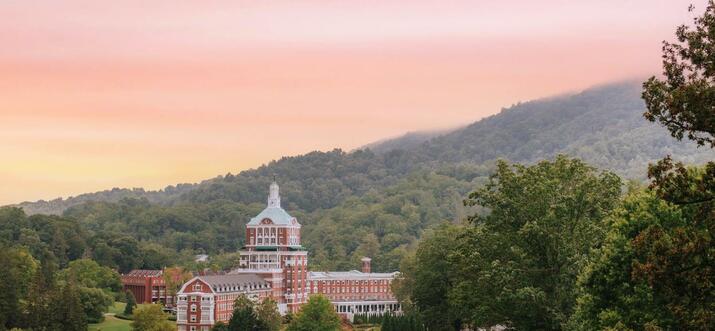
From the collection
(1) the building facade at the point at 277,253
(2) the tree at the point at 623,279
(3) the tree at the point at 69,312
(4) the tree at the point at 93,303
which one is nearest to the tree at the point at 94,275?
(1) the building facade at the point at 277,253

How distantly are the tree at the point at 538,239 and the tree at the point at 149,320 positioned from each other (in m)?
56.4

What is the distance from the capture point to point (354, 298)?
167 metres

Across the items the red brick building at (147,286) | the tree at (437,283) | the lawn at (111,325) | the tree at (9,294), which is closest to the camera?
the tree at (437,283)

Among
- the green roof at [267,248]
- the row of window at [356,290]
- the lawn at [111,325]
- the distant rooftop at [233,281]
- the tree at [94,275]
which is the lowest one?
the lawn at [111,325]

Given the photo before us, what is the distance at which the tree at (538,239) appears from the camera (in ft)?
147

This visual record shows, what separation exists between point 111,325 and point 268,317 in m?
16.7

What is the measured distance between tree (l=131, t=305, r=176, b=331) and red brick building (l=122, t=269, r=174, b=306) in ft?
117

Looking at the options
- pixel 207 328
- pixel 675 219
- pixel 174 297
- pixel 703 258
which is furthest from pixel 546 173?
pixel 174 297

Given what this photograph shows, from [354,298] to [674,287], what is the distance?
145 m

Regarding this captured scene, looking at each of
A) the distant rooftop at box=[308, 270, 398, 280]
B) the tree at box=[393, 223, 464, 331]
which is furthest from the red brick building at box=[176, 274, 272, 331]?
the distant rooftop at box=[308, 270, 398, 280]

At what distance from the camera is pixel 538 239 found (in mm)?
45312

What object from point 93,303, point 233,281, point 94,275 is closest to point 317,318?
point 93,303

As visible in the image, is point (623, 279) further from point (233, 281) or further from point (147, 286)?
point (147, 286)

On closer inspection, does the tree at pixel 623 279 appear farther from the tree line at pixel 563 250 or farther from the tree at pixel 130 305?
the tree at pixel 130 305
